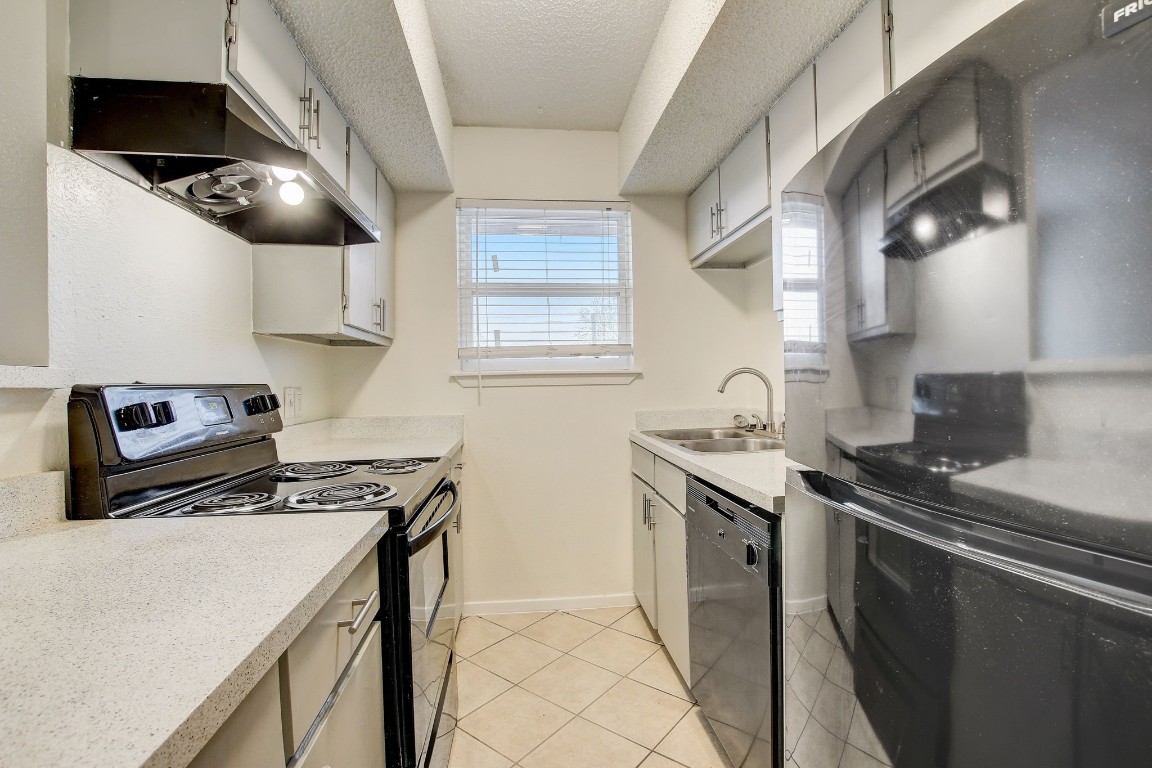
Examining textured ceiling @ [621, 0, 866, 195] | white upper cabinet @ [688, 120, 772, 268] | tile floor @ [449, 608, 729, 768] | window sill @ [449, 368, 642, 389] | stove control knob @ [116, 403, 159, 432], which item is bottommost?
tile floor @ [449, 608, 729, 768]

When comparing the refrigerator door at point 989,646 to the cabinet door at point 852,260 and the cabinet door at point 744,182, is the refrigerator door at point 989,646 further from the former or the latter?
the cabinet door at point 744,182

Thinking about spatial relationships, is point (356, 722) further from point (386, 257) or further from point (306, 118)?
point (386, 257)

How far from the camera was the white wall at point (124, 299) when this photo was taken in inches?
37.5

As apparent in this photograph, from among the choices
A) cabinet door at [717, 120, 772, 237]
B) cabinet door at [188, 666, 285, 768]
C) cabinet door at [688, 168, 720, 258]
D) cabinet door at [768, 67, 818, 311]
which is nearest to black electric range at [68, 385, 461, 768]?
cabinet door at [188, 666, 285, 768]

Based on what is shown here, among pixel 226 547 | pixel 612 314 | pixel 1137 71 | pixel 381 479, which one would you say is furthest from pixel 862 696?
pixel 612 314

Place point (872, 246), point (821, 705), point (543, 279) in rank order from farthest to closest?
point (543, 279) → point (821, 705) → point (872, 246)

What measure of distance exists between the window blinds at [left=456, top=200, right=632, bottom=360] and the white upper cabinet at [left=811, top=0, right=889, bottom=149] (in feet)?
4.20

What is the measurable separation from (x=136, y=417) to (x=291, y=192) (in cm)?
63

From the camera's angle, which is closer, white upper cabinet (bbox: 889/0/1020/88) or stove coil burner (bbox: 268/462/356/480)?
white upper cabinet (bbox: 889/0/1020/88)

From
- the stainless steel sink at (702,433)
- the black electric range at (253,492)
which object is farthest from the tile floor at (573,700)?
the stainless steel sink at (702,433)

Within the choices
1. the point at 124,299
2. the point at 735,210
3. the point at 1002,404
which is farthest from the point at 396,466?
the point at 735,210

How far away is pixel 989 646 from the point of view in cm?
55

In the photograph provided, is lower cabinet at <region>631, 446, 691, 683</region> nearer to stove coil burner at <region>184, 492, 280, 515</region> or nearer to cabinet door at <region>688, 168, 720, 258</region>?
cabinet door at <region>688, 168, 720, 258</region>

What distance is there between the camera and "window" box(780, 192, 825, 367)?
2.85 ft
